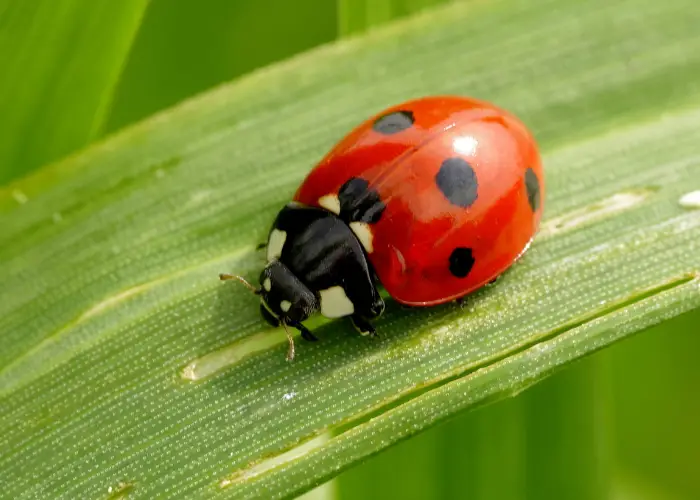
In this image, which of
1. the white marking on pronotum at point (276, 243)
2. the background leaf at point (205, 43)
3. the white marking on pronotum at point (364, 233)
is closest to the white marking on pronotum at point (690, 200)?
the white marking on pronotum at point (364, 233)

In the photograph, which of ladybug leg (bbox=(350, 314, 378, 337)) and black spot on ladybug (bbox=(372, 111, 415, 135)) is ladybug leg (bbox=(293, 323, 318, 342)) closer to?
ladybug leg (bbox=(350, 314, 378, 337))

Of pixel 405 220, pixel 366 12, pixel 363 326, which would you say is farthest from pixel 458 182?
pixel 366 12

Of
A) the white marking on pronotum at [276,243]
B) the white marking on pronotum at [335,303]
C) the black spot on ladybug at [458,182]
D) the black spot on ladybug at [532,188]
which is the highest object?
the black spot on ladybug at [458,182]

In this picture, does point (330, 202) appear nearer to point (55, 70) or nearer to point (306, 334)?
point (306, 334)

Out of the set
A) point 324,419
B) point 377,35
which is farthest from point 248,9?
point 324,419

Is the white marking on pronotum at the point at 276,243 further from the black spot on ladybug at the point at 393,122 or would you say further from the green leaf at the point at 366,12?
the green leaf at the point at 366,12

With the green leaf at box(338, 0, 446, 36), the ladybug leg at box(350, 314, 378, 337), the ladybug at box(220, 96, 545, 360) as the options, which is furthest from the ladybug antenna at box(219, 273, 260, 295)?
the green leaf at box(338, 0, 446, 36)

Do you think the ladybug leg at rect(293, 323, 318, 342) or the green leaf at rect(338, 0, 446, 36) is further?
the green leaf at rect(338, 0, 446, 36)
